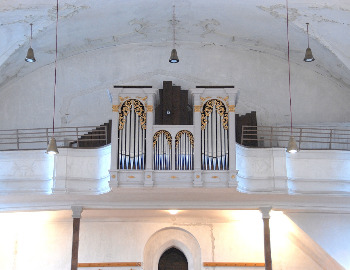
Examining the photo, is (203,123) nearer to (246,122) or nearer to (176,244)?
(246,122)

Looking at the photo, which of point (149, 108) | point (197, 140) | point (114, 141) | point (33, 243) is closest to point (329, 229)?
point (197, 140)

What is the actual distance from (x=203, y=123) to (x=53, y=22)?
5.63 m

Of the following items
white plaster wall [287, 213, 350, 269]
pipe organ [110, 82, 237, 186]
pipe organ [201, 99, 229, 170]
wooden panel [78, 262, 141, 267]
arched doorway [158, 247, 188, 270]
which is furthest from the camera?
arched doorway [158, 247, 188, 270]

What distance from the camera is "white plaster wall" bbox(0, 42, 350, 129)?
20703 millimetres

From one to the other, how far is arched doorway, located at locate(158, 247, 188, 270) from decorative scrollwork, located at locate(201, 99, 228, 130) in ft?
17.9

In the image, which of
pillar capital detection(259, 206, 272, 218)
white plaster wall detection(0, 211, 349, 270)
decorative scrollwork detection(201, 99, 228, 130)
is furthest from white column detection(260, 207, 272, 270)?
decorative scrollwork detection(201, 99, 228, 130)

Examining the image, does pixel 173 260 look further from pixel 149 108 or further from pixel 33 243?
pixel 149 108

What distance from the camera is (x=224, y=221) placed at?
1998cm

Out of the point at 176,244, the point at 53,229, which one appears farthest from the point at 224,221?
the point at 53,229

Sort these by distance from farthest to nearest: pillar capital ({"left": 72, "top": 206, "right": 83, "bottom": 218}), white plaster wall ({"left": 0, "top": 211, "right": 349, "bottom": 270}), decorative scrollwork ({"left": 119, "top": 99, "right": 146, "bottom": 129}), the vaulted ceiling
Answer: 1. white plaster wall ({"left": 0, "top": 211, "right": 349, "bottom": 270})
2. pillar capital ({"left": 72, "top": 206, "right": 83, "bottom": 218})
3. the vaulted ceiling
4. decorative scrollwork ({"left": 119, "top": 99, "right": 146, "bottom": 129})

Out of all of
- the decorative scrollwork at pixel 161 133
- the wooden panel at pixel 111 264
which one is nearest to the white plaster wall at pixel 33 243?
the wooden panel at pixel 111 264

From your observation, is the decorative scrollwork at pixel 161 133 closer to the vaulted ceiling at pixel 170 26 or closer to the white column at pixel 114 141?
the white column at pixel 114 141

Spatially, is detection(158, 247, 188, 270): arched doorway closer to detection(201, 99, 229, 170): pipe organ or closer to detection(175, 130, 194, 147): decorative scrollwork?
detection(201, 99, 229, 170): pipe organ

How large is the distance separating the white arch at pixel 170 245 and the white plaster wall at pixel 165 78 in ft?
14.5
